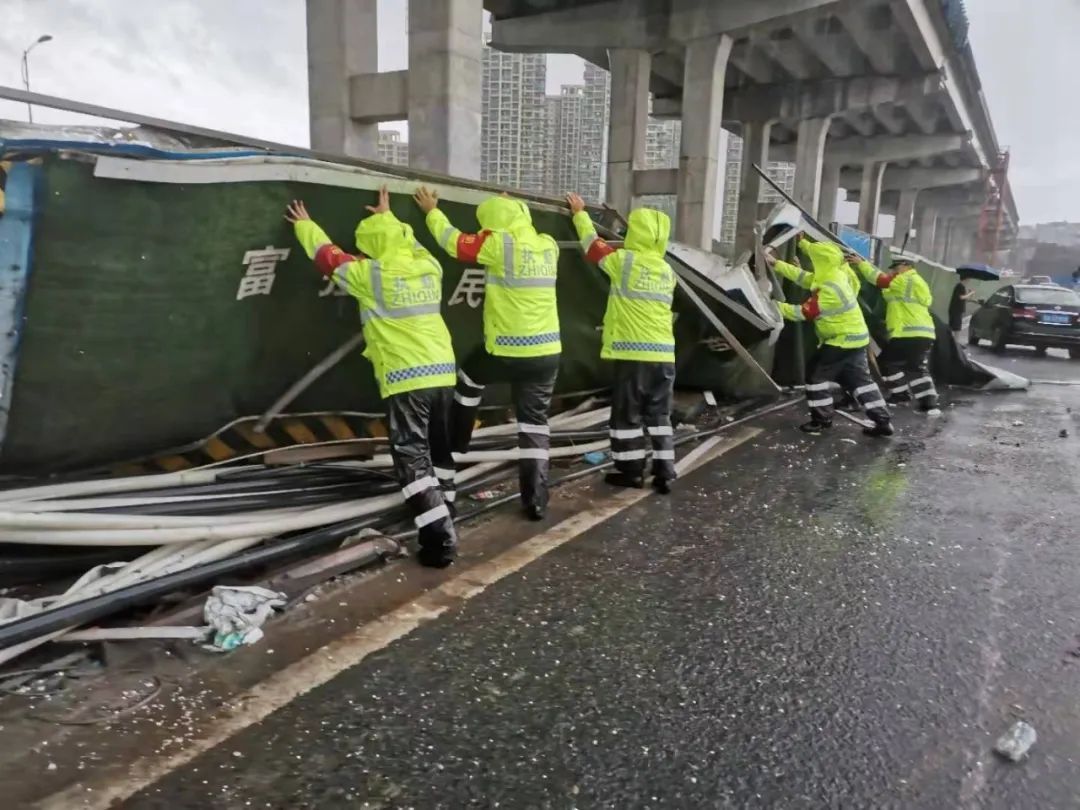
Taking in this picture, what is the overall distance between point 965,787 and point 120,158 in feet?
11.9

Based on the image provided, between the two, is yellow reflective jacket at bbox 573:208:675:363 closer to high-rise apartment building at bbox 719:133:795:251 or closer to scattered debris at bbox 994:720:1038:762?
scattered debris at bbox 994:720:1038:762

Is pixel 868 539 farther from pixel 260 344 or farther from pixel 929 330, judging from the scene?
pixel 929 330

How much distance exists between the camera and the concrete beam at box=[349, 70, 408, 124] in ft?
36.7

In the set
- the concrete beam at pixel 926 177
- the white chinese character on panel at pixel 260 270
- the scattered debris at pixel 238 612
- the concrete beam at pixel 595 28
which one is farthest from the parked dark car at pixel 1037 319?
the concrete beam at pixel 926 177

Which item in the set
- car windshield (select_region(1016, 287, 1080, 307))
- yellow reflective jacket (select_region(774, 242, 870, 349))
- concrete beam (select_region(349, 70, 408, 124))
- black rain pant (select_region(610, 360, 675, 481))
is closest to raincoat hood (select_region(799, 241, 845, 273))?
yellow reflective jacket (select_region(774, 242, 870, 349))

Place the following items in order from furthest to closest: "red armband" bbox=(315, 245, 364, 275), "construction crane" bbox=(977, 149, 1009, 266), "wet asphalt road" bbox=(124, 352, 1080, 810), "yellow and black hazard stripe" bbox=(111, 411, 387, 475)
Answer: "construction crane" bbox=(977, 149, 1009, 266)
"yellow and black hazard stripe" bbox=(111, 411, 387, 475)
"red armband" bbox=(315, 245, 364, 275)
"wet asphalt road" bbox=(124, 352, 1080, 810)

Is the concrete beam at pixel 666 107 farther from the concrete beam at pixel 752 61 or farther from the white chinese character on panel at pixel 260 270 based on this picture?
the white chinese character on panel at pixel 260 270

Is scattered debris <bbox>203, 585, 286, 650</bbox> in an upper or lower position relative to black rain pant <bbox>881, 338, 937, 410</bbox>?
lower

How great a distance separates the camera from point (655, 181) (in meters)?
21.2

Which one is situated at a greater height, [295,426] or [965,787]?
[295,426]

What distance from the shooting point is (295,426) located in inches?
174

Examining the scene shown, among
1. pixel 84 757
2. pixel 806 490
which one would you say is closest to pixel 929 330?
pixel 806 490

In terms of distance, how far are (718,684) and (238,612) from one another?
1810mm

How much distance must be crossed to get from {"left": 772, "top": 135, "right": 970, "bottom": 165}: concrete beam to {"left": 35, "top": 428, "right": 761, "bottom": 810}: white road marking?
111 ft
